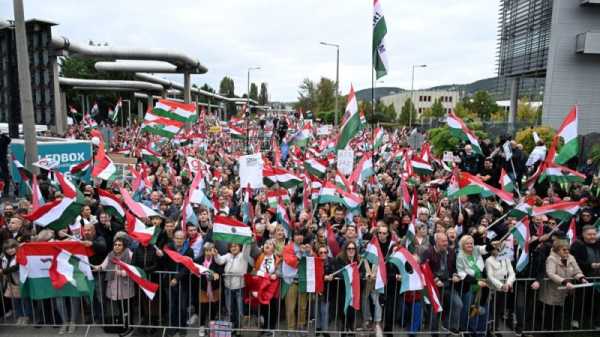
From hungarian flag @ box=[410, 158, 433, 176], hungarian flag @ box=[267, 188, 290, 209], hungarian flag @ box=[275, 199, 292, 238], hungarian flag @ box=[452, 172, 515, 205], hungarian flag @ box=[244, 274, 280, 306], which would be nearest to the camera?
hungarian flag @ box=[244, 274, 280, 306]

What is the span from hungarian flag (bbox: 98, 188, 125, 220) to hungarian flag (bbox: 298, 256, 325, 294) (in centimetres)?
338

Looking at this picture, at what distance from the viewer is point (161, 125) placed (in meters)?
13.4

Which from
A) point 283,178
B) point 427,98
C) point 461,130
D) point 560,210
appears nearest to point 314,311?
point 283,178

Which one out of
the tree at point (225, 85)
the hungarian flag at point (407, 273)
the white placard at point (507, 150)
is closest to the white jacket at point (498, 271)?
the hungarian flag at point (407, 273)

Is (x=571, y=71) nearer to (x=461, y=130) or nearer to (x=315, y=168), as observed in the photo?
(x=461, y=130)

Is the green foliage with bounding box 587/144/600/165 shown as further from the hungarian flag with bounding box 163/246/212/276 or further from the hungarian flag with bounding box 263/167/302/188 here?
the hungarian flag with bounding box 163/246/212/276

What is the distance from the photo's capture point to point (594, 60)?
25109 millimetres

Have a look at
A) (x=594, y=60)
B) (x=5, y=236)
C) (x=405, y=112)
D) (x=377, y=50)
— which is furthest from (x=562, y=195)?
(x=405, y=112)

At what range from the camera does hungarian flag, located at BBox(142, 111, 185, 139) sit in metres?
13.3

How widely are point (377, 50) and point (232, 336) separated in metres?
7.65

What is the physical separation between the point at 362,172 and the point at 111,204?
5.90 meters

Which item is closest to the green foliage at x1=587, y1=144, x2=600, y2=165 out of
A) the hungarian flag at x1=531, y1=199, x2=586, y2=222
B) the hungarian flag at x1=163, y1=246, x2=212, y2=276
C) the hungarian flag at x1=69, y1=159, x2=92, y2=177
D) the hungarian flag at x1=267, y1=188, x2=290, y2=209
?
the hungarian flag at x1=531, y1=199, x2=586, y2=222

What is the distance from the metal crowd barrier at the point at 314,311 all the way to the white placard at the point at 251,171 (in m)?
2.98

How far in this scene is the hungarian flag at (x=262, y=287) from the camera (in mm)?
6727
